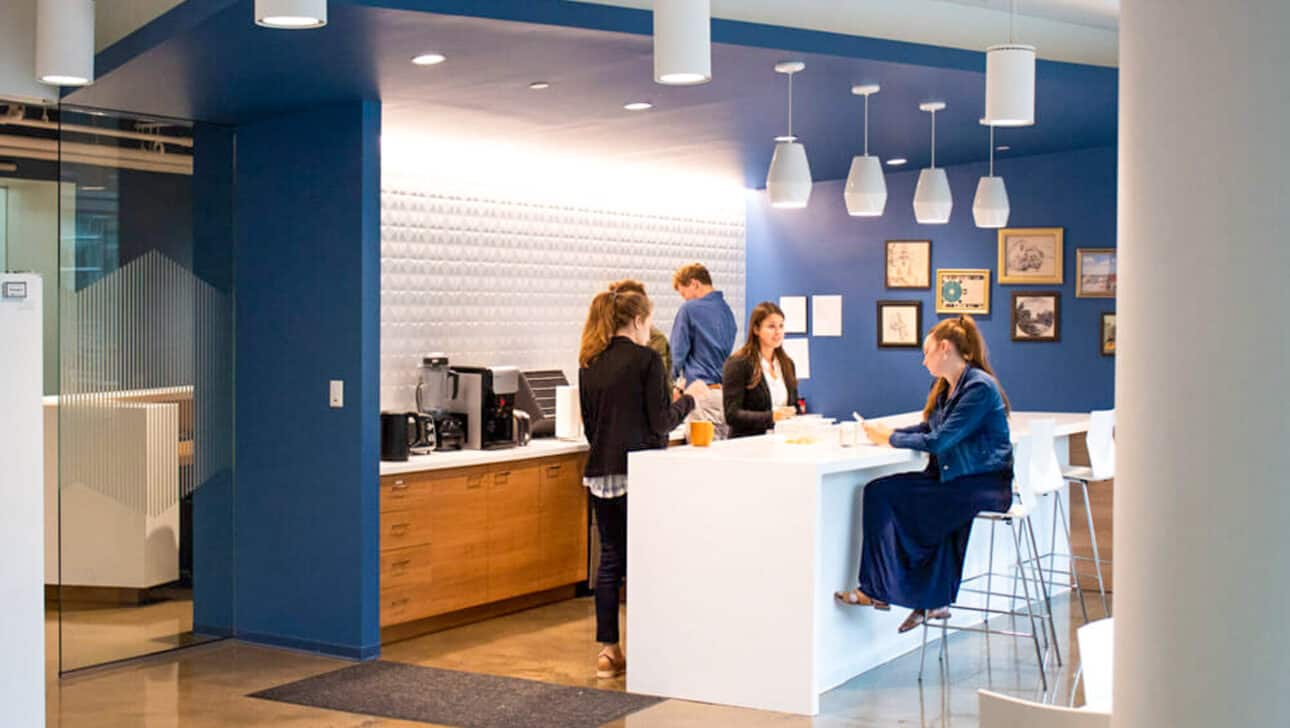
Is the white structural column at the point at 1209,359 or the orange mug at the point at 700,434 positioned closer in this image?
the white structural column at the point at 1209,359

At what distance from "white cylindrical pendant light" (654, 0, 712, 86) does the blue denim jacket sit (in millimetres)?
2001

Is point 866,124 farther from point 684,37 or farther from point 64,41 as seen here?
point 64,41

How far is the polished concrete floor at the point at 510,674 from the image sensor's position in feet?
17.6

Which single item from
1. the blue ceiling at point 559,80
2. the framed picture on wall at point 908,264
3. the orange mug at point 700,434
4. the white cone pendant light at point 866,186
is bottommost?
the orange mug at point 700,434

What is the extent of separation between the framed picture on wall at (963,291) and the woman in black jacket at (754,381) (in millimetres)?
2571

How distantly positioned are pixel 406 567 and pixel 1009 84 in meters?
3.47

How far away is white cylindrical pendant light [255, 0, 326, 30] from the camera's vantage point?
3785mm

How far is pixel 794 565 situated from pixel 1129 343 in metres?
3.46

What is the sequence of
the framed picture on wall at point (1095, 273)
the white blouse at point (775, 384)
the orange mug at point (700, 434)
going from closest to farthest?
the orange mug at point (700, 434) → the white blouse at point (775, 384) → the framed picture on wall at point (1095, 273)

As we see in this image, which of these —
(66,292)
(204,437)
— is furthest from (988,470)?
(66,292)

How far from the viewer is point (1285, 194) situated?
178 centimetres

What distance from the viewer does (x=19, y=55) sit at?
6.57 metres

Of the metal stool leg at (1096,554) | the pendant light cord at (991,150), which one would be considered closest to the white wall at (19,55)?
the pendant light cord at (991,150)

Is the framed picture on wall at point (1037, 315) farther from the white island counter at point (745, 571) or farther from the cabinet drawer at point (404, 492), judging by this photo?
the cabinet drawer at point (404, 492)
